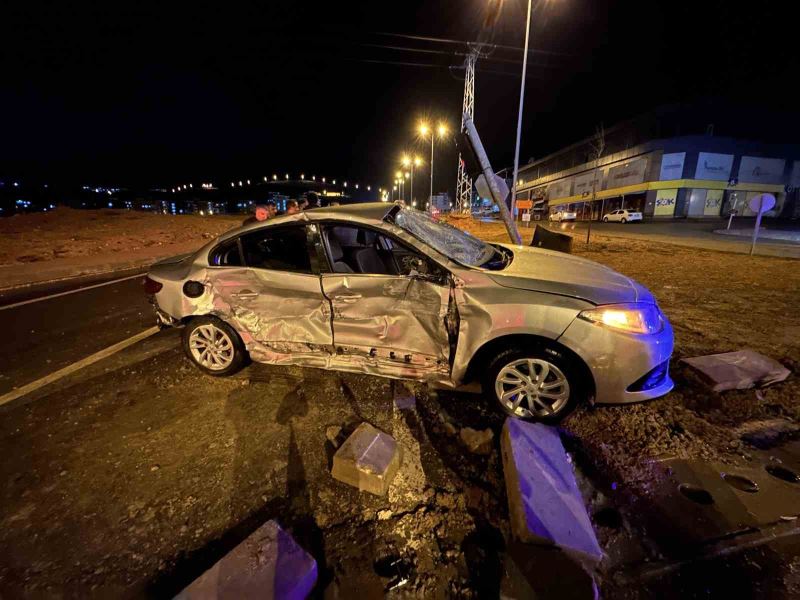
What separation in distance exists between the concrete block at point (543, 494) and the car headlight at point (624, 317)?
2.75 ft

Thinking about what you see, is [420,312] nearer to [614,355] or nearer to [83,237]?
[614,355]

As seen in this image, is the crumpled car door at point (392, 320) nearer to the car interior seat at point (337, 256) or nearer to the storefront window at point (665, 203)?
the car interior seat at point (337, 256)

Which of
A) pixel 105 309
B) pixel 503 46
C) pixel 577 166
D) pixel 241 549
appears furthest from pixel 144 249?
pixel 577 166

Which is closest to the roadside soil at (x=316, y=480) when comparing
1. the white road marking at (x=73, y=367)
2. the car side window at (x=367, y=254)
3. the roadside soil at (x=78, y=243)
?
the white road marking at (x=73, y=367)

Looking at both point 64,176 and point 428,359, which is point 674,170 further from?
point 64,176

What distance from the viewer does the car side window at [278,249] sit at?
122 inches

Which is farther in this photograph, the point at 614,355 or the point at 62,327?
the point at 62,327

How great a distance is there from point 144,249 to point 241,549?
1431 cm

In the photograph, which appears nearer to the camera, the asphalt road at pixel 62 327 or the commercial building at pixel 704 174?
the asphalt road at pixel 62 327

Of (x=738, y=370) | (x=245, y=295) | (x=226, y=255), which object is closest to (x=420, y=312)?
(x=245, y=295)

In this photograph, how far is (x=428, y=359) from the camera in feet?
9.36

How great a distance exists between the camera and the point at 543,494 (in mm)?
1858

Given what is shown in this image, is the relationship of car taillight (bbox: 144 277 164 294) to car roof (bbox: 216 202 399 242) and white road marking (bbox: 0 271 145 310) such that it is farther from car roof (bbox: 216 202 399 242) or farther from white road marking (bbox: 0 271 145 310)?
white road marking (bbox: 0 271 145 310)

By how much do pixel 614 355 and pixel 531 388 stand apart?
0.61 meters
